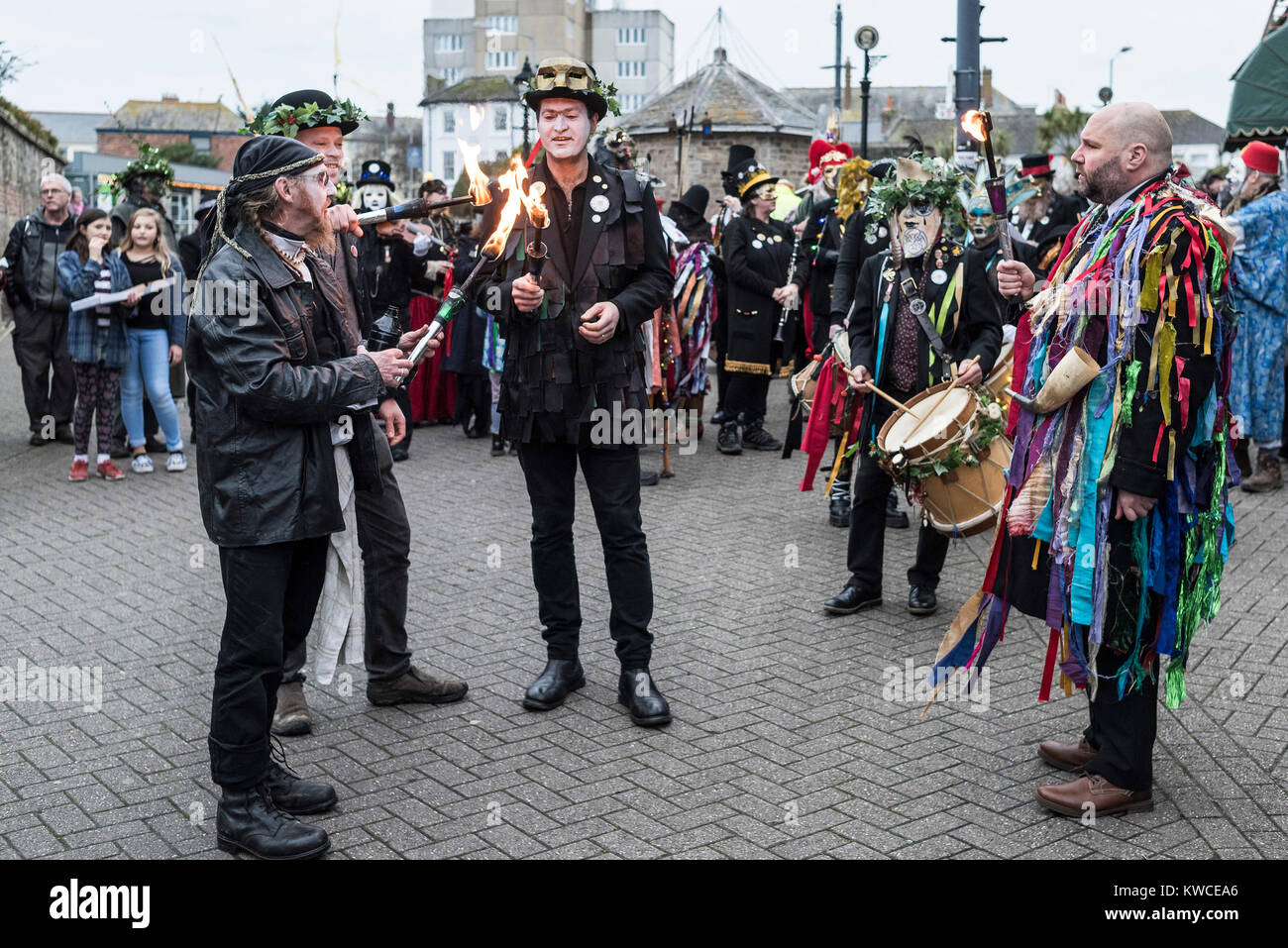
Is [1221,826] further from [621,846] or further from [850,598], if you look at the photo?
[850,598]

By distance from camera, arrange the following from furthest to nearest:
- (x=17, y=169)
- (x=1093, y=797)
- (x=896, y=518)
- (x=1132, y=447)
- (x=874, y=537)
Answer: (x=17, y=169), (x=896, y=518), (x=874, y=537), (x=1093, y=797), (x=1132, y=447)

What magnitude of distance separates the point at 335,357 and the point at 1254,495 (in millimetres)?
7303

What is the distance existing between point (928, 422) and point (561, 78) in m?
2.32

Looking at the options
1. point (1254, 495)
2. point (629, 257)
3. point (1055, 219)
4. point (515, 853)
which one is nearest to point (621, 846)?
point (515, 853)

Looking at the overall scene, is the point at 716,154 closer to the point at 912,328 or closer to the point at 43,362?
the point at 43,362

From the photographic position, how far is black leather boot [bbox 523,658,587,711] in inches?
203

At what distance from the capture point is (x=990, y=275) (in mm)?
8188

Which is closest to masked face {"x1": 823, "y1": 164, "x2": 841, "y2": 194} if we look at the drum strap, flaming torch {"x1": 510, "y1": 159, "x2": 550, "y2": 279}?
the drum strap

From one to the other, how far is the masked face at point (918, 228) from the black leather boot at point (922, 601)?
1.67 metres

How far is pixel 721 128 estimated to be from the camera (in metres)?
38.4

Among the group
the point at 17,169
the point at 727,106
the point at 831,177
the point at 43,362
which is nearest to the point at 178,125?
the point at 727,106

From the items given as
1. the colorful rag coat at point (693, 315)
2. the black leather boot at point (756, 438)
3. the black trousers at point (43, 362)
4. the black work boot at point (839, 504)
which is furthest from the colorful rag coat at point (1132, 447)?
the black trousers at point (43, 362)

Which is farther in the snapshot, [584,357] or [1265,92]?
[1265,92]

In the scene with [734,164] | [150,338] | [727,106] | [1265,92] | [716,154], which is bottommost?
[150,338]
